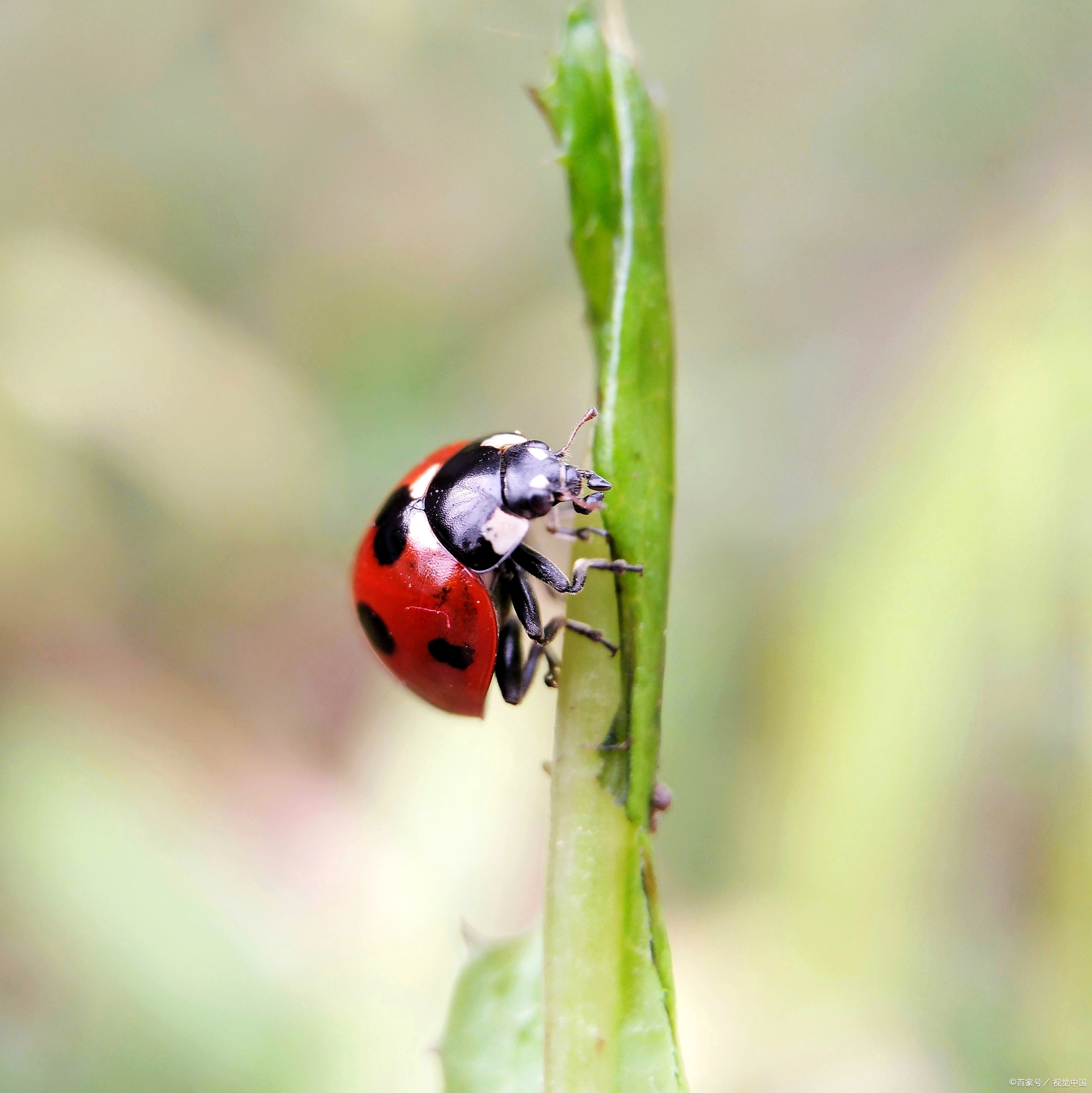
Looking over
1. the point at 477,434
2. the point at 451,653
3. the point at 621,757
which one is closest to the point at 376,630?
the point at 451,653

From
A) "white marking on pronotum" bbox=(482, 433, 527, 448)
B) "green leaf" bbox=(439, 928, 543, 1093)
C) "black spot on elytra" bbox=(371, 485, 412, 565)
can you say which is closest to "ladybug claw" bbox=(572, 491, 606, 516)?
"white marking on pronotum" bbox=(482, 433, 527, 448)

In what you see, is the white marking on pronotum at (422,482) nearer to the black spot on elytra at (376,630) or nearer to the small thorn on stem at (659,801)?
the black spot on elytra at (376,630)

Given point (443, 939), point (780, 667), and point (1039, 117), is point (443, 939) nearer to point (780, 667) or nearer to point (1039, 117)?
point (780, 667)

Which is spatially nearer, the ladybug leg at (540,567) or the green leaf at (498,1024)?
the green leaf at (498,1024)

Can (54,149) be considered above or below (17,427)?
above

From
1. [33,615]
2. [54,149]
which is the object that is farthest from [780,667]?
[54,149]

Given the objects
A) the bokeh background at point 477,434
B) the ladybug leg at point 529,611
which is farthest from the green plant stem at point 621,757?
the bokeh background at point 477,434
